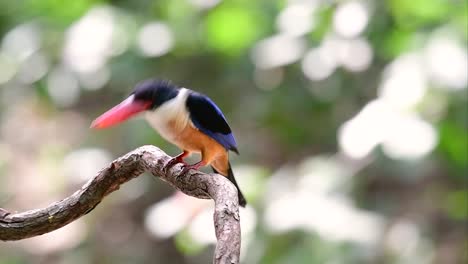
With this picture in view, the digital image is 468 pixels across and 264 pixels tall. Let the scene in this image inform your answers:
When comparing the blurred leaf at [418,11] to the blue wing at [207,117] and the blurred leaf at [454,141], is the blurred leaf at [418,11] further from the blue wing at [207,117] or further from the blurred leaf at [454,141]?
the blue wing at [207,117]

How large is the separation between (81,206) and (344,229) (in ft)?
2.92

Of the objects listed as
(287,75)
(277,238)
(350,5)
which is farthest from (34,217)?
(287,75)

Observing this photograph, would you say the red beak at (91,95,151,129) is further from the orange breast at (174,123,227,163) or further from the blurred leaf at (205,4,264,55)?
the blurred leaf at (205,4,264,55)

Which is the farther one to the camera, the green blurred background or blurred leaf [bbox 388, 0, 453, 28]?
blurred leaf [bbox 388, 0, 453, 28]

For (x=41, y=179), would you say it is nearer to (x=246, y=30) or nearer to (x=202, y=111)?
(x=246, y=30)

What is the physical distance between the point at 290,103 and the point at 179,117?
5.01ft

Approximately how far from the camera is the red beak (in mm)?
1090

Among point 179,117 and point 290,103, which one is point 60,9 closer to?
point 290,103

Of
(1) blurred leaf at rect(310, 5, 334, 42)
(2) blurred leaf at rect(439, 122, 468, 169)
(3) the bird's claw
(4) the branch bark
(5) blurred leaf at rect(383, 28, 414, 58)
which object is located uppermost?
(1) blurred leaf at rect(310, 5, 334, 42)

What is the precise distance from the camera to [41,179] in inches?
148

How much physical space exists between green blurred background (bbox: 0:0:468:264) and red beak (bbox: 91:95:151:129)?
2.81ft

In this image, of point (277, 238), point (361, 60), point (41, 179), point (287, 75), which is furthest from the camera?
point (41, 179)

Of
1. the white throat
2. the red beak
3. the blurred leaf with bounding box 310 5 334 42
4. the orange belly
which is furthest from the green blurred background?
the red beak

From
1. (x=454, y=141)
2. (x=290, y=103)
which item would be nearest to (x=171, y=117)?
(x=454, y=141)
